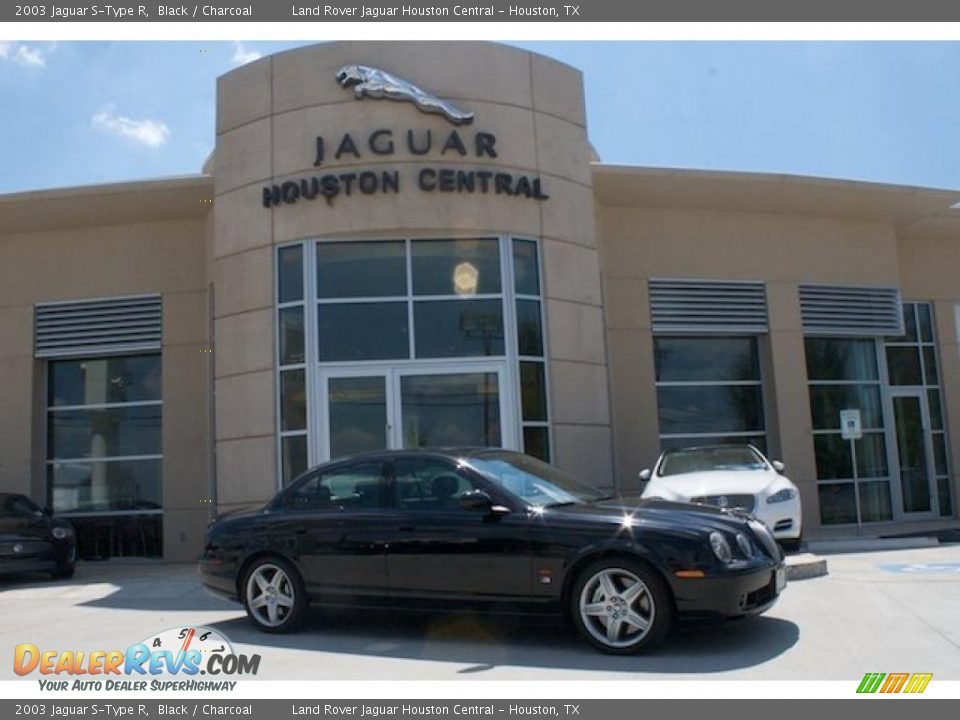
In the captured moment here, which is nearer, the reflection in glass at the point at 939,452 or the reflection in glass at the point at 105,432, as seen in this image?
the reflection in glass at the point at 105,432

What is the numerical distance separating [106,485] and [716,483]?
10476 mm

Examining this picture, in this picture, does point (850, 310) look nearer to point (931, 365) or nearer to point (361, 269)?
point (931, 365)

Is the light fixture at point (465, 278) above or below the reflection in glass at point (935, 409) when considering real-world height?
above

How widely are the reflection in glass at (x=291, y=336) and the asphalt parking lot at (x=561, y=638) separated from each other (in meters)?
3.90

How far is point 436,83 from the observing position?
45.4 ft

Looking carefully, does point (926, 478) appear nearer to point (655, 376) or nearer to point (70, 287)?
point (655, 376)

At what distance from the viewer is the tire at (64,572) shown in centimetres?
1318

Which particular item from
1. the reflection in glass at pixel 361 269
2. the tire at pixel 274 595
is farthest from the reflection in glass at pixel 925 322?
the tire at pixel 274 595

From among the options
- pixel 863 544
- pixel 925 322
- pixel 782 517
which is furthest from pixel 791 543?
pixel 925 322

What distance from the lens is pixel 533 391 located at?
13.5 m

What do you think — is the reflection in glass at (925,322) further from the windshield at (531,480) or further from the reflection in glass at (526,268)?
the windshield at (531,480)

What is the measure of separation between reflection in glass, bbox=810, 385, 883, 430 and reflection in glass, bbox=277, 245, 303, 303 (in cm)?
934
